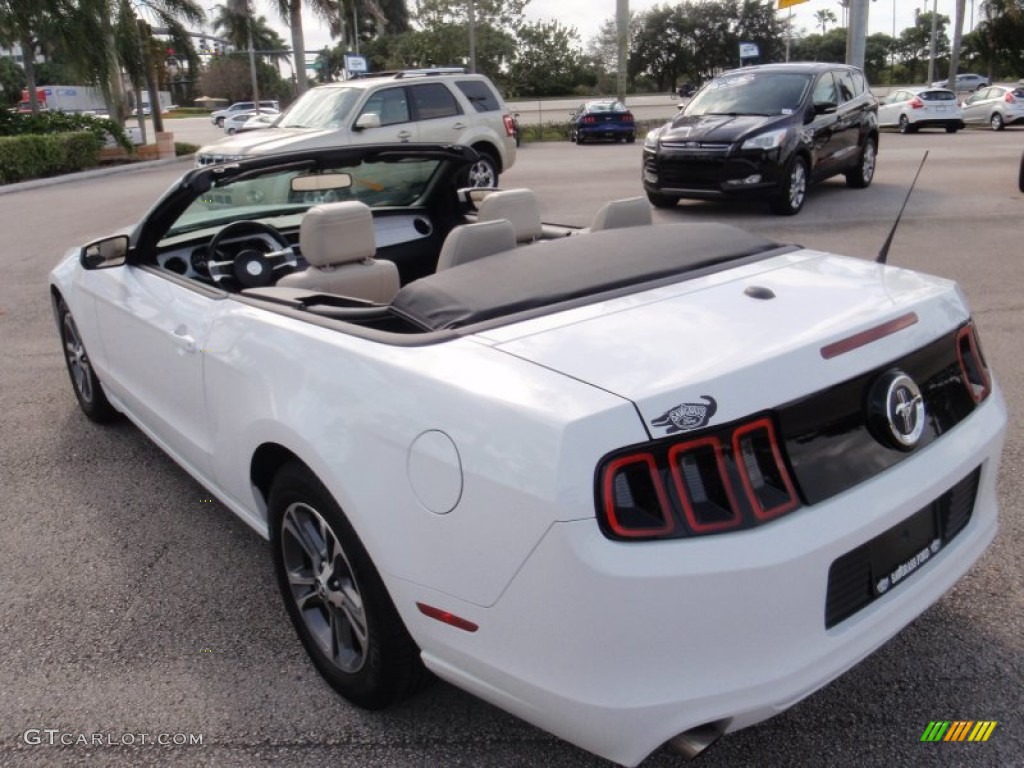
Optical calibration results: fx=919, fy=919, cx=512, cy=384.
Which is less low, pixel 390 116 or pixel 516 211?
pixel 390 116

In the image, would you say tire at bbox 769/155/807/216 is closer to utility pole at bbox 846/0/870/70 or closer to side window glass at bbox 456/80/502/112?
side window glass at bbox 456/80/502/112

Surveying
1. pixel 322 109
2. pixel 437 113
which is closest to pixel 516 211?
pixel 322 109

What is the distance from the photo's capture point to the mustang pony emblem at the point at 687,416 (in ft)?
6.19

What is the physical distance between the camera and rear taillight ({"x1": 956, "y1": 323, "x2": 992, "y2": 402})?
2.57 meters

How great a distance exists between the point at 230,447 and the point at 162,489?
1.44 m

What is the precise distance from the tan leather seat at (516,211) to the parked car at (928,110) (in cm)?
2763

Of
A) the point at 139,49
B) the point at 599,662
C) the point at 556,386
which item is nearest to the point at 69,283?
the point at 556,386

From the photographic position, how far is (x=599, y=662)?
1865 millimetres

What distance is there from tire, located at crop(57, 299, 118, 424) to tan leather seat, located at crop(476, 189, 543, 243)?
2.29 meters

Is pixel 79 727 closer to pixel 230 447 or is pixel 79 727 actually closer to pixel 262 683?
pixel 262 683

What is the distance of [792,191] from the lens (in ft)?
39.2

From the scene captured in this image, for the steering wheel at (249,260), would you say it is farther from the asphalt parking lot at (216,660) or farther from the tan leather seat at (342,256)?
the asphalt parking lot at (216,660)

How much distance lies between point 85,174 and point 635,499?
83.8ft

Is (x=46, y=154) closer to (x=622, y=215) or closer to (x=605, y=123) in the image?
(x=605, y=123)
